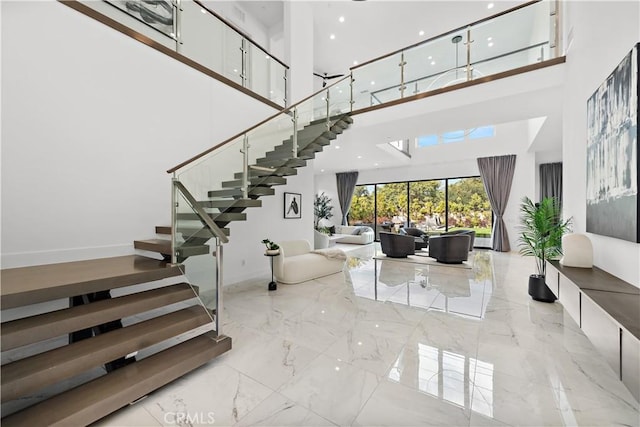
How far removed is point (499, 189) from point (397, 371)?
8.75 meters

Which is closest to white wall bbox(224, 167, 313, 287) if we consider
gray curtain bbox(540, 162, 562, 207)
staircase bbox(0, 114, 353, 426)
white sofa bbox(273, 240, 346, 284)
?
white sofa bbox(273, 240, 346, 284)

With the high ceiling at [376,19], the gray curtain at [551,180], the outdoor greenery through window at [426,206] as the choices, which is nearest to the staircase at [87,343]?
the high ceiling at [376,19]

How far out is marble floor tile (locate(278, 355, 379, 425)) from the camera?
1.80 m

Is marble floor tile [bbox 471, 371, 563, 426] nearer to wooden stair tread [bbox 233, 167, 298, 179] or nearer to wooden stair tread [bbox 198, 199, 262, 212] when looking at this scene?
wooden stair tread [bbox 198, 199, 262, 212]

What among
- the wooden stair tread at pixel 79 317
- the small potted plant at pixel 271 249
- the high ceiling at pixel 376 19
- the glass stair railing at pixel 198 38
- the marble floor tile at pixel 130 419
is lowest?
the marble floor tile at pixel 130 419

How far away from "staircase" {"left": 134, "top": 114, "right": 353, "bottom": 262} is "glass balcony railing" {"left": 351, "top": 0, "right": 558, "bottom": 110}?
1.24 metres

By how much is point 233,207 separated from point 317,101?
3.23 metres

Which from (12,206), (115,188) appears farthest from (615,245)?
(12,206)

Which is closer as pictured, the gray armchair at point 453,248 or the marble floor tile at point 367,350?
the marble floor tile at point 367,350

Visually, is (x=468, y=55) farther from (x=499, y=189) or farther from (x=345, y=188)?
(x=345, y=188)

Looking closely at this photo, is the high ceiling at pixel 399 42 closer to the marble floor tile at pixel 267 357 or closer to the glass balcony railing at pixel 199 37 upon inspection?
the glass balcony railing at pixel 199 37

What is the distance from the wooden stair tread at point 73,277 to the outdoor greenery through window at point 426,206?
8882mm

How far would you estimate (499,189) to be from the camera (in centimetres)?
882

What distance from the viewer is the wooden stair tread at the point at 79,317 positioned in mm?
1731
